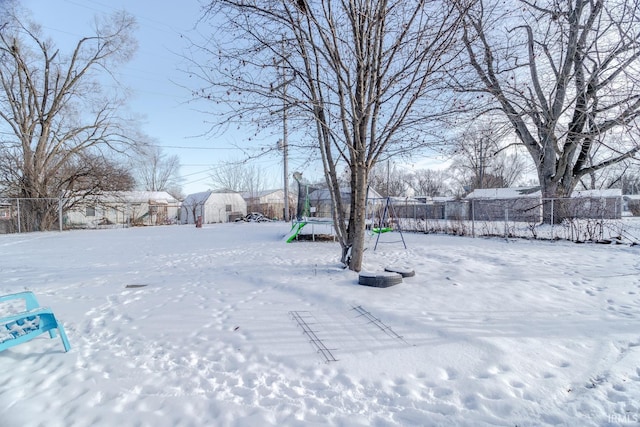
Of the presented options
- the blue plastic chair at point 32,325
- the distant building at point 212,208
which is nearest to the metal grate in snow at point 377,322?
the blue plastic chair at point 32,325

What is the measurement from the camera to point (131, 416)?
1.94m

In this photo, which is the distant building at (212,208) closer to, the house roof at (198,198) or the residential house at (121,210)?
the house roof at (198,198)

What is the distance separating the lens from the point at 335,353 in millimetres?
2771

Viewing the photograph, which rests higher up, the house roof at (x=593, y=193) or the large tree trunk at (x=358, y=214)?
the house roof at (x=593, y=193)

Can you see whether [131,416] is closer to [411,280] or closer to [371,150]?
[411,280]

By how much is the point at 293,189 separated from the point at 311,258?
114 feet

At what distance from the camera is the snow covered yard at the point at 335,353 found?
2.00m

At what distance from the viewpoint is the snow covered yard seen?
6.55 feet

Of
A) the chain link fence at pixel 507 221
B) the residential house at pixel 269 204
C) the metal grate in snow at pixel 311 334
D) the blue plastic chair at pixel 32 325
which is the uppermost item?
the residential house at pixel 269 204

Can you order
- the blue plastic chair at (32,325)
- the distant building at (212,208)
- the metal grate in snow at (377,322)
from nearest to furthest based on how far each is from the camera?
the blue plastic chair at (32,325) → the metal grate in snow at (377,322) → the distant building at (212,208)

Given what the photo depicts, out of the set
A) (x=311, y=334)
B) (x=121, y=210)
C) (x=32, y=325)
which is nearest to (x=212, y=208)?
(x=121, y=210)

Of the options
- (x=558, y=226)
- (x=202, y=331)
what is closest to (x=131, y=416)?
(x=202, y=331)

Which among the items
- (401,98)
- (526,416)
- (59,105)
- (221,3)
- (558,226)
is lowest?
(526,416)

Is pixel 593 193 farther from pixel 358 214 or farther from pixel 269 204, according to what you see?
pixel 269 204
